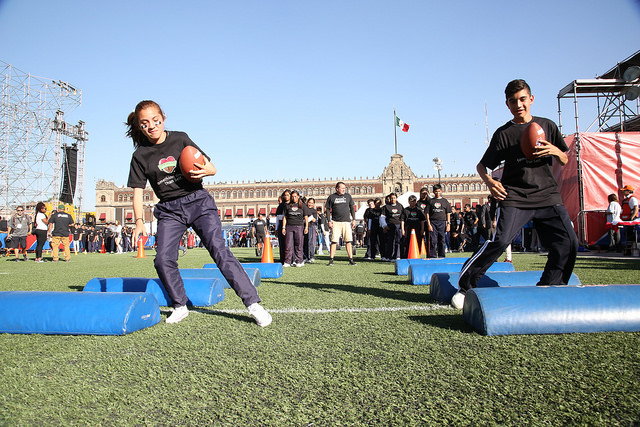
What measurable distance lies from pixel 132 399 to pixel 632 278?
266 inches

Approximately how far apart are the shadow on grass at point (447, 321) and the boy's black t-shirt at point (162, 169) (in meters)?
2.22

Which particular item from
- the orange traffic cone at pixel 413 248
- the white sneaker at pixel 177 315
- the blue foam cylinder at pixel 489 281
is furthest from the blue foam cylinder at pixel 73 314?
the orange traffic cone at pixel 413 248

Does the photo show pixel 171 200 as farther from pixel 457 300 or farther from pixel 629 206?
pixel 629 206

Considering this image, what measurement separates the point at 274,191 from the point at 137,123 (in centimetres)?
10496

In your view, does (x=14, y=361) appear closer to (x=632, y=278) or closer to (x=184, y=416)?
(x=184, y=416)

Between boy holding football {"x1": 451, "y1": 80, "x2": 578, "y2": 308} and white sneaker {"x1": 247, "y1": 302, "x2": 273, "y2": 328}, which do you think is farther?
boy holding football {"x1": 451, "y1": 80, "x2": 578, "y2": 308}

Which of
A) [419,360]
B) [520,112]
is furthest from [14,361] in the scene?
[520,112]

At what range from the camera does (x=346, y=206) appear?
33.9 ft

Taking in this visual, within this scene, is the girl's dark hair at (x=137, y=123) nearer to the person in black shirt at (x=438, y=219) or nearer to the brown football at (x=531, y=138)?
the brown football at (x=531, y=138)

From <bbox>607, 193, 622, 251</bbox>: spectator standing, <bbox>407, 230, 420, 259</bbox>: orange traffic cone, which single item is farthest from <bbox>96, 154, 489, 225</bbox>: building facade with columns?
<bbox>407, 230, 420, 259</bbox>: orange traffic cone

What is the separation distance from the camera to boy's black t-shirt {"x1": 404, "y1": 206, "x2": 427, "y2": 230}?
36.8 ft

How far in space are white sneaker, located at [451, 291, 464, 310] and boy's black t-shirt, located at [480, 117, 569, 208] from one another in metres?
0.93

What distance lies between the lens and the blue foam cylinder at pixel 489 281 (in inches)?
169

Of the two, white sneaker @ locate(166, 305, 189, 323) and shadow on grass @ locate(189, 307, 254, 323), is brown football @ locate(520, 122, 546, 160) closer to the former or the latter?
shadow on grass @ locate(189, 307, 254, 323)
